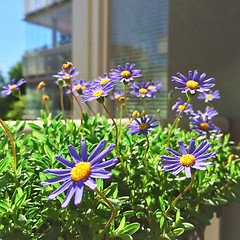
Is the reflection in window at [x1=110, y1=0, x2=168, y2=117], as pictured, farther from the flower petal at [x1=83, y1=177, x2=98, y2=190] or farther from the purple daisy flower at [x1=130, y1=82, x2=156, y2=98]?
the flower petal at [x1=83, y1=177, x2=98, y2=190]

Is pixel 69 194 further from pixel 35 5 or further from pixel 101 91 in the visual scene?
pixel 35 5

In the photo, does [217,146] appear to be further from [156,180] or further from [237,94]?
[237,94]

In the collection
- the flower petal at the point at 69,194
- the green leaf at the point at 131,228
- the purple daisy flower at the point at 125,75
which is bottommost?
the green leaf at the point at 131,228

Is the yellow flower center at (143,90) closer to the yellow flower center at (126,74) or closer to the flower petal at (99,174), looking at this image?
the yellow flower center at (126,74)

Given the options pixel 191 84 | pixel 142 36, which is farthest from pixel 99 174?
pixel 142 36

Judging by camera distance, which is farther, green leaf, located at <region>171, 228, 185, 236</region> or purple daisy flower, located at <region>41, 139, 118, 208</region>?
green leaf, located at <region>171, 228, 185, 236</region>

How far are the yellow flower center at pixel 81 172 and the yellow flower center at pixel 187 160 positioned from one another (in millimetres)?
126

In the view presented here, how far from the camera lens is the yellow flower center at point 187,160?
0.35 meters

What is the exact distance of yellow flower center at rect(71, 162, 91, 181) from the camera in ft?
0.90

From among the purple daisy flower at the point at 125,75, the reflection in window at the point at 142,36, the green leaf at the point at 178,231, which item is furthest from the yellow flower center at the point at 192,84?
the reflection in window at the point at 142,36

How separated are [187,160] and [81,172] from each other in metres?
0.14

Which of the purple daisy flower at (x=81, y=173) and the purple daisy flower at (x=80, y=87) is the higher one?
the purple daisy flower at (x=80, y=87)

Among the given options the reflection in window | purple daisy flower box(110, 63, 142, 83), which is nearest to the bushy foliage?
purple daisy flower box(110, 63, 142, 83)

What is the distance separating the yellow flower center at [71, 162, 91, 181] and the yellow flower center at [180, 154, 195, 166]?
126mm
